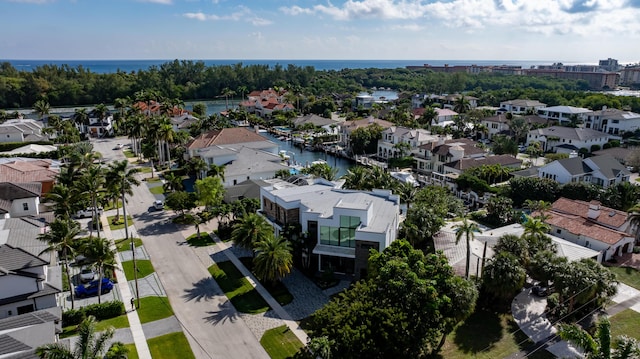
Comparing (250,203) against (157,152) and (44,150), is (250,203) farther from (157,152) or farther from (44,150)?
(44,150)

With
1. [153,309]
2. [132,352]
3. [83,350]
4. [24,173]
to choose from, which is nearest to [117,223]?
[24,173]

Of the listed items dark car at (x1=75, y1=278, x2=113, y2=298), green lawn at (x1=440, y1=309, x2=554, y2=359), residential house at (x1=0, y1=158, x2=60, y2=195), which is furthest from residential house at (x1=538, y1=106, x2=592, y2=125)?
residential house at (x1=0, y1=158, x2=60, y2=195)

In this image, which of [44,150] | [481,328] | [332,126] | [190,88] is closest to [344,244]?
[481,328]

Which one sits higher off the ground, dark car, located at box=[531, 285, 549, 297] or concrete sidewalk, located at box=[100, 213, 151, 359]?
dark car, located at box=[531, 285, 549, 297]

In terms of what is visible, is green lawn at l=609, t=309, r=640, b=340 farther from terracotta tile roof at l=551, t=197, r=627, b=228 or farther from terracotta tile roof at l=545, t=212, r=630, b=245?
terracotta tile roof at l=551, t=197, r=627, b=228

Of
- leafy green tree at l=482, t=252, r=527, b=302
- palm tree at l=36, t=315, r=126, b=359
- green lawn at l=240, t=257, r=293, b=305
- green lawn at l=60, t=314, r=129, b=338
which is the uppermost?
palm tree at l=36, t=315, r=126, b=359
